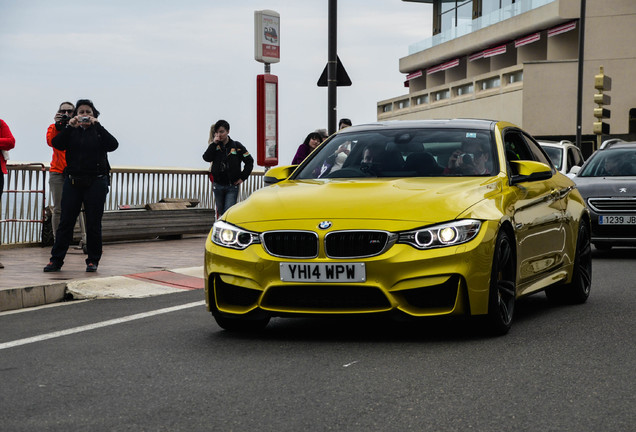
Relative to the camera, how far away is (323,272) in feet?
22.4

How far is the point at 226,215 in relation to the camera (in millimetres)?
7395

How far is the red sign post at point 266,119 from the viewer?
1694 centimetres

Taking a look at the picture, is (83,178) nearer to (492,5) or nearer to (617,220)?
(617,220)

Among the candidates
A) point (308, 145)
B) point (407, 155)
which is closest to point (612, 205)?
point (308, 145)

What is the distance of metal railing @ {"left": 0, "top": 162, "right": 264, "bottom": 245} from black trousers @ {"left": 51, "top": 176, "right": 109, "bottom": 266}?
437cm

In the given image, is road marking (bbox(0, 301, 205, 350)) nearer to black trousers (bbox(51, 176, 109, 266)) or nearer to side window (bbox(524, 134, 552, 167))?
black trousers (bbox(51, 176, 109, 266))

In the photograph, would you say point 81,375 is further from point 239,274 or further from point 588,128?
point 588,128

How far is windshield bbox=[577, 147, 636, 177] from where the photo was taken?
1585cm

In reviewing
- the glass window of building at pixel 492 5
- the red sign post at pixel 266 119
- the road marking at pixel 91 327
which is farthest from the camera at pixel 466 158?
the glass window of building at pixel 492 5

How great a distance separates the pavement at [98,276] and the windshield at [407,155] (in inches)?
111

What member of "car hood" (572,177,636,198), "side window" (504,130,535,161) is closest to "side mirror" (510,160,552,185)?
"side window" (504,130,535,161)

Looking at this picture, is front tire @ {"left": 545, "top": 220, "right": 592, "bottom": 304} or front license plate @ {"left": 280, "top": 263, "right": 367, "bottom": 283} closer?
front license plate @ {"left": 280, "top": 263, "right": 367, "bottom": 283}

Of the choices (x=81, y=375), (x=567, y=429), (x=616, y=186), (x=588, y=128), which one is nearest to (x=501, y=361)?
(x=567, y=429)

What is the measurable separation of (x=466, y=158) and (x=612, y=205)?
734 centimetres
